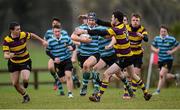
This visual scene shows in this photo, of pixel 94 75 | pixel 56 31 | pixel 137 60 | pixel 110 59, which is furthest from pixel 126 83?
pixel 56 31

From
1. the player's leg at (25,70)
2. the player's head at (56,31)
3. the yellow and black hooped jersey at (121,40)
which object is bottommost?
the player's leg at (25,70)

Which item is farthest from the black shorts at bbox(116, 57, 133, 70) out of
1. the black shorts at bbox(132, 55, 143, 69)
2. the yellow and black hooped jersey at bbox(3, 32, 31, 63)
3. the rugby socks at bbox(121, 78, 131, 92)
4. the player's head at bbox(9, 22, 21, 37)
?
the player's head at bbox(9, 22, 21, 37)

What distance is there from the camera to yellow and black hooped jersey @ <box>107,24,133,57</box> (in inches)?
953

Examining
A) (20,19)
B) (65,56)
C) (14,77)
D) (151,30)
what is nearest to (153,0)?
(151,30)

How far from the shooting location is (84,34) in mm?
25453

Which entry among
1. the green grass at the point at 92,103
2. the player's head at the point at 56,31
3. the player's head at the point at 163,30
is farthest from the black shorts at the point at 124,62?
the player's head at the point at 163,30

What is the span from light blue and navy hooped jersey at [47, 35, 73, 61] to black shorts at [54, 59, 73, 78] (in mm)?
162

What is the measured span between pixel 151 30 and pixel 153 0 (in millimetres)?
6737

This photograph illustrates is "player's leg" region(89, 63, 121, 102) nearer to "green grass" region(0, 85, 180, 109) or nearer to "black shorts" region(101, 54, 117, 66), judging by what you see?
"green grass" region(0, 85, 180, 109)

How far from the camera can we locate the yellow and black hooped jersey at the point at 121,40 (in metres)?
24.2

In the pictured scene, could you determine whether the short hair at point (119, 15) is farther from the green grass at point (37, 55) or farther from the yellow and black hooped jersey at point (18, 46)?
the green grass at point (37, 55)

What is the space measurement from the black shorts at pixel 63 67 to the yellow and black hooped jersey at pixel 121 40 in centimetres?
381

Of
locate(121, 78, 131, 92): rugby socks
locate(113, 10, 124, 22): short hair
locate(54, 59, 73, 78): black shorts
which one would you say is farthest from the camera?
locate(54, 59, 73, 78): black shorts

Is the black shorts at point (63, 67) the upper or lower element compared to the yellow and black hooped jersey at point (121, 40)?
lower
